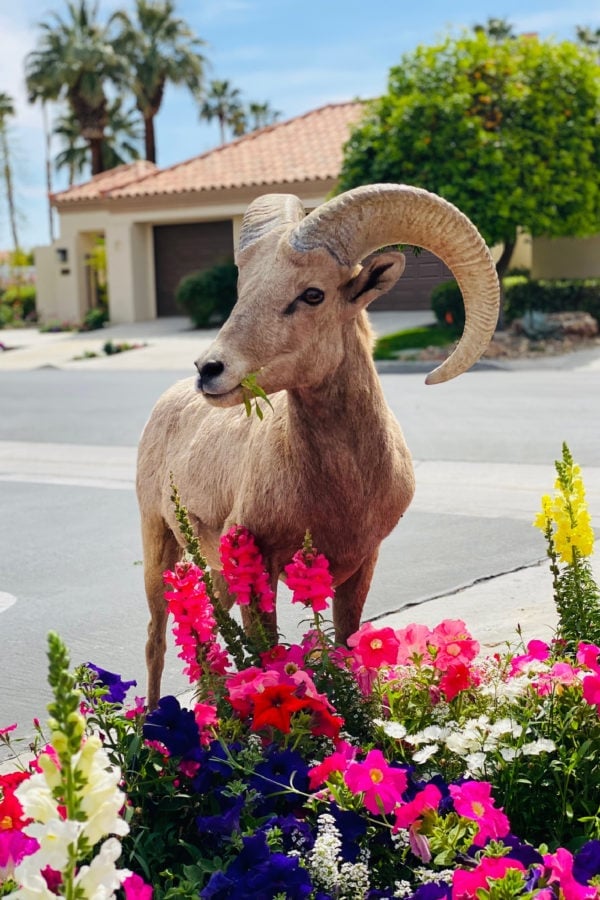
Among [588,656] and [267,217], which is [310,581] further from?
[267,217]

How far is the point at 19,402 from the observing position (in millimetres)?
18219

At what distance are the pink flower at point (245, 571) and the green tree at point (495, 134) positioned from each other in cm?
1883

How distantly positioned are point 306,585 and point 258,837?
0.93 metres

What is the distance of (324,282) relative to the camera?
11.2ft

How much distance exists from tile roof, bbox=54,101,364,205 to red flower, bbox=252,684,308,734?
87.5 ft

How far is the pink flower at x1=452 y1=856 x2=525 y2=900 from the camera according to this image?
236 centimetres

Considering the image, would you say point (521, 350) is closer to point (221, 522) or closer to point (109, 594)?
point (109, 594)

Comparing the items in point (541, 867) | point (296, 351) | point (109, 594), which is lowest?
point (109, 594)

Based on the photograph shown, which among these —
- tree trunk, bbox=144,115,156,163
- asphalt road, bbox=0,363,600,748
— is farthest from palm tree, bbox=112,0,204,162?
asphalt road, bbox=0,363,600,748

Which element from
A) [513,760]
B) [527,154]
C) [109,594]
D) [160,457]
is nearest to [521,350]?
[527,154]

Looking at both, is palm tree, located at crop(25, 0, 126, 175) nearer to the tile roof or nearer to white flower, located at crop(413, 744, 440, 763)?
the tile roof

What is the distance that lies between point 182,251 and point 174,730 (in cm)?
3313

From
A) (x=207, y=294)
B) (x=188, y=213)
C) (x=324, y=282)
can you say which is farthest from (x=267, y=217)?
(x=188, y=213)

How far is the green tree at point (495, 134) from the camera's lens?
22.0 metres
